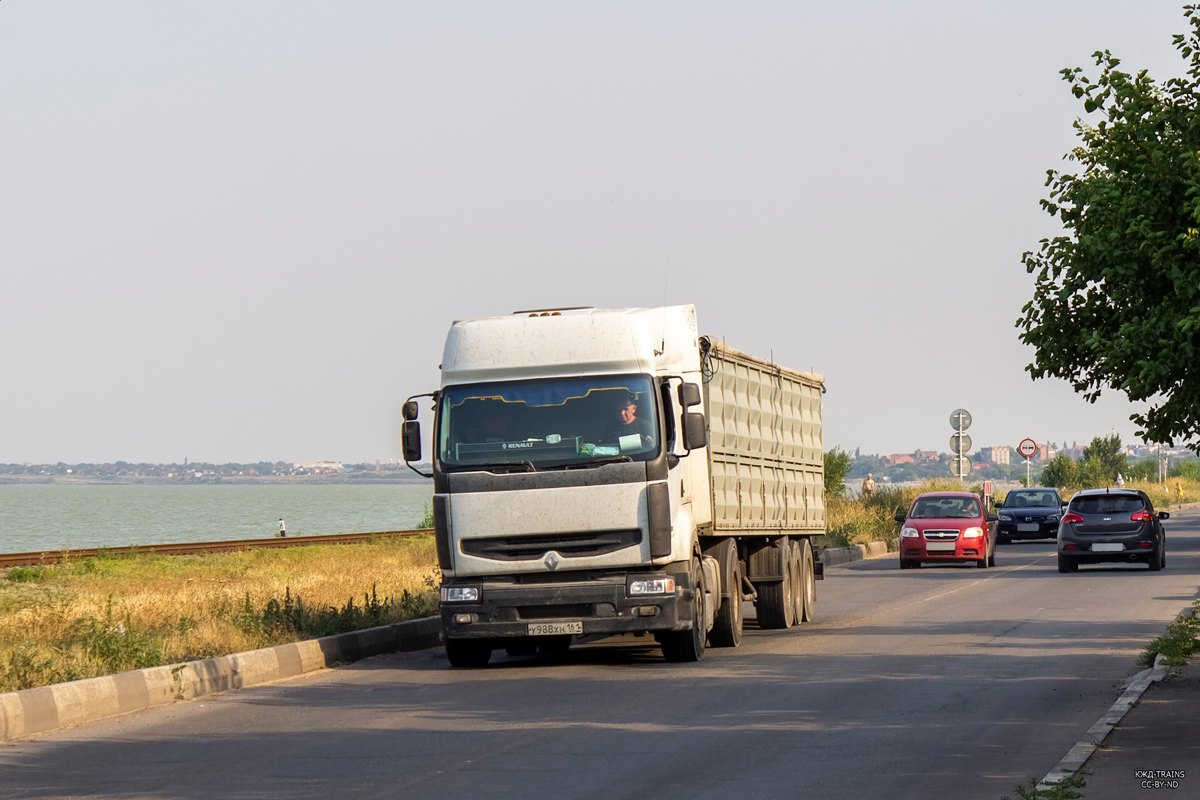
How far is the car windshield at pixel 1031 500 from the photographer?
46356 mm

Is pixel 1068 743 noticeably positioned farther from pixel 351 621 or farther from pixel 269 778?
pixel 351 621

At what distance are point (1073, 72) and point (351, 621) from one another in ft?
29.2

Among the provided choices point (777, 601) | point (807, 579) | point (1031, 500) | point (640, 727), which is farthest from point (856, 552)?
point (640, 727)

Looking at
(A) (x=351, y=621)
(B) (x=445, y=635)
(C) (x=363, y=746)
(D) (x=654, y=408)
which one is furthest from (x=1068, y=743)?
(A) (x=351, y=621)

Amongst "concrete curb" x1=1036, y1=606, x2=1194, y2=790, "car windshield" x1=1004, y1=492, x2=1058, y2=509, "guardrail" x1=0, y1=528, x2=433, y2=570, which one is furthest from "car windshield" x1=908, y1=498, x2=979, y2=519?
"concrete curb" x1=1036, y1=606, x2=1194, y2=790

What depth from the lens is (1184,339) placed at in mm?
10234

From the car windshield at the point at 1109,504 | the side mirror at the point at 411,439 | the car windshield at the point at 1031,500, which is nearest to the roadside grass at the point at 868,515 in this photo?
the car windshield at the point at 1031,500

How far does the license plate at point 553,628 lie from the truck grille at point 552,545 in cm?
58

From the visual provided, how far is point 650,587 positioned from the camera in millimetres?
14102

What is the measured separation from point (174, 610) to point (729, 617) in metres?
6.13

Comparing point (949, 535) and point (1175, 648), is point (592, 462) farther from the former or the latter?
point (949, 535)

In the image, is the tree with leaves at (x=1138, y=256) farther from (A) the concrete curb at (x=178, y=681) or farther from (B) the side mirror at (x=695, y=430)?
(A) the concrete curb at (x=178, y=681)

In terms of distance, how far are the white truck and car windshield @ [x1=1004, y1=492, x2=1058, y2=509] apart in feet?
108

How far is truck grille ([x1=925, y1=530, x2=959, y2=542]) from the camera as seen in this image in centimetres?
3232
